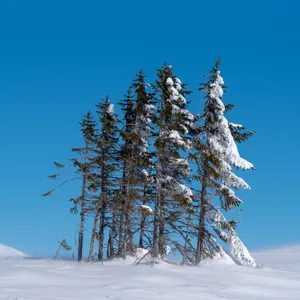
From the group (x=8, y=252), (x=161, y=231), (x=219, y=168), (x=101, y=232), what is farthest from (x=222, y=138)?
(x=8, y=252)

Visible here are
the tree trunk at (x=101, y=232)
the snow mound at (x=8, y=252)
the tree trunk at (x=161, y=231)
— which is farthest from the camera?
the snow mound at (x=8, y=252)

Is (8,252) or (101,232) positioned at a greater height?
(101,232)

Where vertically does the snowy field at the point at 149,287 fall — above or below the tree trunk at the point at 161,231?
below

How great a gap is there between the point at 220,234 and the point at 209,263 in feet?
5.70

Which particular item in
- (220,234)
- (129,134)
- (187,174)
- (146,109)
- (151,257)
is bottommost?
→ (151,257)

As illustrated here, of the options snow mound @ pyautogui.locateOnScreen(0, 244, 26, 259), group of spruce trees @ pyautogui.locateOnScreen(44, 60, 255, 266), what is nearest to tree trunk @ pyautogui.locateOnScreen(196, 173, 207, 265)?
group of spruce trees @ pyautogui.locateOnScreen(44, 60, 255, 266)

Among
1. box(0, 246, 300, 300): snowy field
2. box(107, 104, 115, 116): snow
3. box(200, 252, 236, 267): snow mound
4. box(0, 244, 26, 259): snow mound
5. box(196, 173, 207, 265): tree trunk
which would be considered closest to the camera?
box(0, 246, 300, 300): snowy field

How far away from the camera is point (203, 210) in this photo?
2348 cm

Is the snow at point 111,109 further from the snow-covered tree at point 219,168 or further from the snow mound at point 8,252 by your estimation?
the snow mound at point 8,252

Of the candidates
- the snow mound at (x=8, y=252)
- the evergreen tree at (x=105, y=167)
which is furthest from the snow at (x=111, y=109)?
the snow mound at (x=8, y=252)

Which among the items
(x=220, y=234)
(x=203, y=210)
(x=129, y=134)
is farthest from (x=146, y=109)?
(x=220, y=234)

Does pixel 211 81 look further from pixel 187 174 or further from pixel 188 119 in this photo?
pixel 187 174

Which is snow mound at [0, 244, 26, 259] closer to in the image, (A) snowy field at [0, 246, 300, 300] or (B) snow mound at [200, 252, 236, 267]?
(B) snow mound at [200, 252, 236, 267]

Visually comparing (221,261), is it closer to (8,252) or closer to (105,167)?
(105,167)
